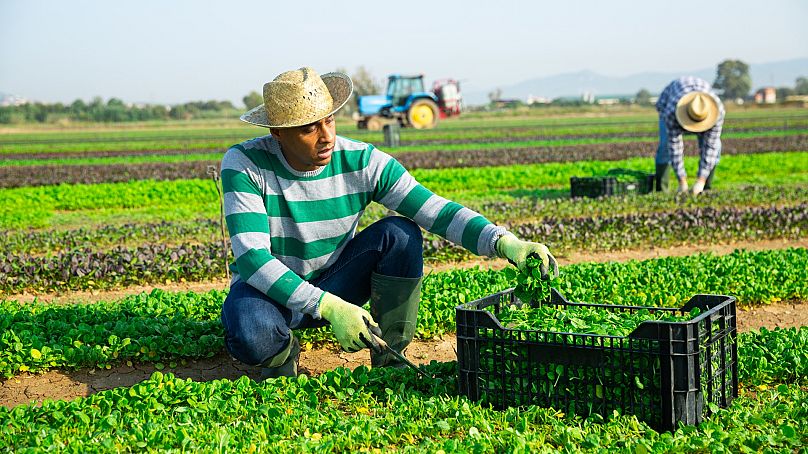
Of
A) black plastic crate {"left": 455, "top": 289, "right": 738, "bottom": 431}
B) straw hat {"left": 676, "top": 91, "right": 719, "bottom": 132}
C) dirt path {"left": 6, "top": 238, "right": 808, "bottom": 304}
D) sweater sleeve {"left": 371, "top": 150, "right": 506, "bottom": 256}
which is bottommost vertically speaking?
dirt path {"left": 6, "top": 238, "right": 808, "bottom": 304}

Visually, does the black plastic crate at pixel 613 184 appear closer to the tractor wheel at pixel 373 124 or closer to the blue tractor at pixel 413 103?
the blue tractor at pixel 413 103

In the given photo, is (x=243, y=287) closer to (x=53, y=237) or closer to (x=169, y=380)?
(x=169, y=380)

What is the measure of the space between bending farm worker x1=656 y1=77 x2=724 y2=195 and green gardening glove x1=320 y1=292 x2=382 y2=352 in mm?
8948

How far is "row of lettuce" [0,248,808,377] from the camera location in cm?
496

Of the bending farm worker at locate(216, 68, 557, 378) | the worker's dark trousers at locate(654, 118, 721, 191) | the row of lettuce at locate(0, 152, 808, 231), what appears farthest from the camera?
the row of lettuce at locate(0, 152, 808, 231)

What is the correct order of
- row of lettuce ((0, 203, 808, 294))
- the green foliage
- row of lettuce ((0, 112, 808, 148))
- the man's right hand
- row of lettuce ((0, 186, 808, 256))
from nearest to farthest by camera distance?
the green foliage, row of lettuce ((0, 203, 808, 294)), row of lettuce ((0, 186, 808, 256)), the man's right hand, row of lettuce ((0, 112, 808, 148))

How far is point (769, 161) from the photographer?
18.5 m

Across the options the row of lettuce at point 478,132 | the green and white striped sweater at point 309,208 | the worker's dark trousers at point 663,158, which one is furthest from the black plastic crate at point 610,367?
the row of lettuce at point 478,132

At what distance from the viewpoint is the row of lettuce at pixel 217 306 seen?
16.3 ft

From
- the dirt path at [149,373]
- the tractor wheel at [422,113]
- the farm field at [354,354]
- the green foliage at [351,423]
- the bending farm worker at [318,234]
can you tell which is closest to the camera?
the green foliage at [351,423]

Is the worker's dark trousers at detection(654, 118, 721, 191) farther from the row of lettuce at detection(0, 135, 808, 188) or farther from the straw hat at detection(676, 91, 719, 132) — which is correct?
the row of lettuce at detection(0, 135, 808, 188)

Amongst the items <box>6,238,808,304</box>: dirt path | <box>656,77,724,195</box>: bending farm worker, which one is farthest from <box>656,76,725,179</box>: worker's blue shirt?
<box>6,238,808,304</box>: dirt path

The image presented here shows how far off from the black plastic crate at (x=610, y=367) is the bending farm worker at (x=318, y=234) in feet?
1.52

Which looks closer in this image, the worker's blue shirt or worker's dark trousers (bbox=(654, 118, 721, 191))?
the worker's blue shirt
